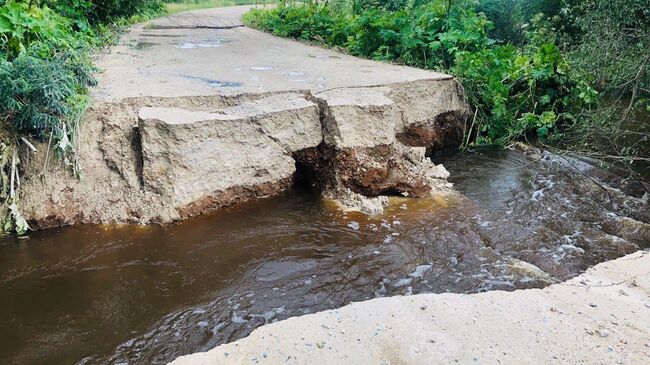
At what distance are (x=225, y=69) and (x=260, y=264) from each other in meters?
3.40

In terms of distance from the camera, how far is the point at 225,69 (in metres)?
6.46

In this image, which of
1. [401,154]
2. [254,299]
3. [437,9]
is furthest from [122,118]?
[437,9]

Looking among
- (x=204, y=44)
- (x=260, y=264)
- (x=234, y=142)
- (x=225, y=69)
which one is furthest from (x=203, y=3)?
(x=260, y=264)

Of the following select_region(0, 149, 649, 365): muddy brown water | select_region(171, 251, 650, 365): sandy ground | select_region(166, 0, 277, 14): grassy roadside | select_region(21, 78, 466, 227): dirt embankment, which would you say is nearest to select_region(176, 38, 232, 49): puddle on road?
select_region(21, 78, 466, 227): dirt embankment

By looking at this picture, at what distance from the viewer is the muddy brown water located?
10.1ft

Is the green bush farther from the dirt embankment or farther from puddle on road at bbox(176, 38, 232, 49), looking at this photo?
puddle on road at bbox(176, 38, 232, 49)

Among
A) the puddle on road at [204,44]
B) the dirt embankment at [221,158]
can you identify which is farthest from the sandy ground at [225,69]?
the dirt embankment at [221,158]

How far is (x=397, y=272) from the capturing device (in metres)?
3.75

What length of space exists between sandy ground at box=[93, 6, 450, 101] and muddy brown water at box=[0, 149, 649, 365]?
1.37m

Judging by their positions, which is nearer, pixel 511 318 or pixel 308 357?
pixel 308 357

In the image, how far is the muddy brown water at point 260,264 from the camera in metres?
3.07

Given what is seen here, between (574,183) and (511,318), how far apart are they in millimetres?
3186

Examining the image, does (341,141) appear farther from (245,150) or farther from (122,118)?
(122,118)

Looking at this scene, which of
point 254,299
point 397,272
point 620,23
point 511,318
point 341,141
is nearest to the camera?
point 511,318
